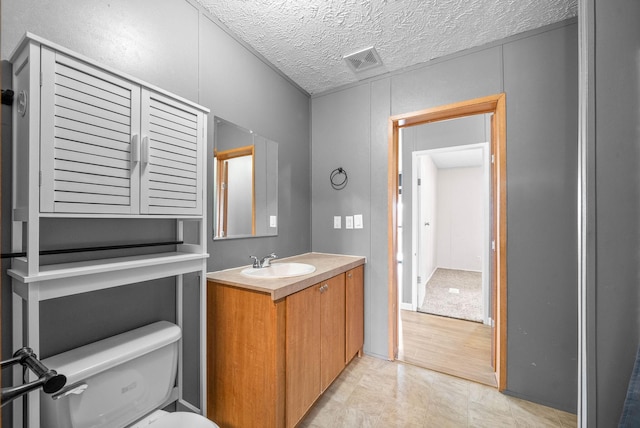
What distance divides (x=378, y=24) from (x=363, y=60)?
0.37 m

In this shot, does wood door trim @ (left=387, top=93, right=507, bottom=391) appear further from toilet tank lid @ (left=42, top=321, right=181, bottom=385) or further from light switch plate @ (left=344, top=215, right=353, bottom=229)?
toilet tank lid @ (left=42, top=321, right=181, bottom=385)

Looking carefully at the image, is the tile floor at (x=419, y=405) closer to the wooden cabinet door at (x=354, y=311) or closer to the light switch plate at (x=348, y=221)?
the wooden cabinet door at (x=354, y=311)

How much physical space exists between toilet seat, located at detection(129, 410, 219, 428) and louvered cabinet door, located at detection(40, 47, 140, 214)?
889 mm

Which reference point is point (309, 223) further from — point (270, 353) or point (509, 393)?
point (509, 393)

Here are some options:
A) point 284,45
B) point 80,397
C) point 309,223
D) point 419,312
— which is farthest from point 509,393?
point 284,45

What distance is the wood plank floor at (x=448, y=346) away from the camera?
88.7 inches

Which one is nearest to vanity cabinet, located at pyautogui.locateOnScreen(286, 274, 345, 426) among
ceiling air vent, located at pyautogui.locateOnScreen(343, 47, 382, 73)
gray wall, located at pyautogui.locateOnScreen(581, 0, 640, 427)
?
gray wall, located at pyautogui.locateOnScreen(581, 0, 640, 427)

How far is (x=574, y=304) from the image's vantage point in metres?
1.83

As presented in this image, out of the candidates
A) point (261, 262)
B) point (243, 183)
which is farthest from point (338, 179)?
point (261, 262)

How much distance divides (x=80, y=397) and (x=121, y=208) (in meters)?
0.71

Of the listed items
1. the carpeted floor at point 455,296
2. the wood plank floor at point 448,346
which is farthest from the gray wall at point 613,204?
the carpeted floor at point 455,296

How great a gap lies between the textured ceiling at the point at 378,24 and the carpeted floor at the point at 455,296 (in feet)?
8.92

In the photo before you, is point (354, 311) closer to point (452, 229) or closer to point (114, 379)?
point (114, 379)

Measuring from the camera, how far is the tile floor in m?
1.74
